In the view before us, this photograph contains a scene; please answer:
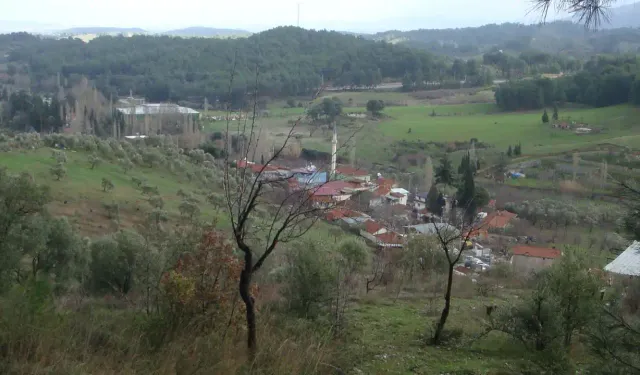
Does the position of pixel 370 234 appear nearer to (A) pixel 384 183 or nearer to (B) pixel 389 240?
(B) pixel 389 240

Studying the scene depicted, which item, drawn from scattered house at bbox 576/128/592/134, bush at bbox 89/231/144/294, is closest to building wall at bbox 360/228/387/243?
bush at bbox 89/231/144/294

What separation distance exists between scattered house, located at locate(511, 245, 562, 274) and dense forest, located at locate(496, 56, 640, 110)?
3196 centimetres

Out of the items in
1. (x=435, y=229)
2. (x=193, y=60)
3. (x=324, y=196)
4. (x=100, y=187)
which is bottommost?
(x=100, y=187)

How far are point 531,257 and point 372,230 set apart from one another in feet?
15.7

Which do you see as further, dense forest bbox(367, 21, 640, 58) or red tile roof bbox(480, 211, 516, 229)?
dense forest bbox(367, 21, 640, 58)

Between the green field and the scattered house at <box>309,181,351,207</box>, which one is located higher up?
the scattered house at <box>309,181,351,207</box>

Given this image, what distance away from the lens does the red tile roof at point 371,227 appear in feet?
58.1

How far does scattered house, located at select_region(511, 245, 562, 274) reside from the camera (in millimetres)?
14977

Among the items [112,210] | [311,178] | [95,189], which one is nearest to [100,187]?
[95,189]

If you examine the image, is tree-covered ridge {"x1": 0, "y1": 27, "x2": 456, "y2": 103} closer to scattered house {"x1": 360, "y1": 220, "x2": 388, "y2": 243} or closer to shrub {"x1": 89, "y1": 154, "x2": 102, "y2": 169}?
shrub {"x1": 89, "y1": 154, "x2": 102, "y2": 169}

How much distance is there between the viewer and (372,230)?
17.8 metres

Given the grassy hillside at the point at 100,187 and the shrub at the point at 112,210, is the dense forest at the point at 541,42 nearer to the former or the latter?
the grassy hillside at the point at 100,187

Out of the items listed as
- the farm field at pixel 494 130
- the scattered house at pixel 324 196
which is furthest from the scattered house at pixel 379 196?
the scattered house at pixel 324 196

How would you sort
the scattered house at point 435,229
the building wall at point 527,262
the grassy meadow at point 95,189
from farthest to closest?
the grassy meadow at point 95,189, the building wall at point 527,262, the scattered house at point 435,229
